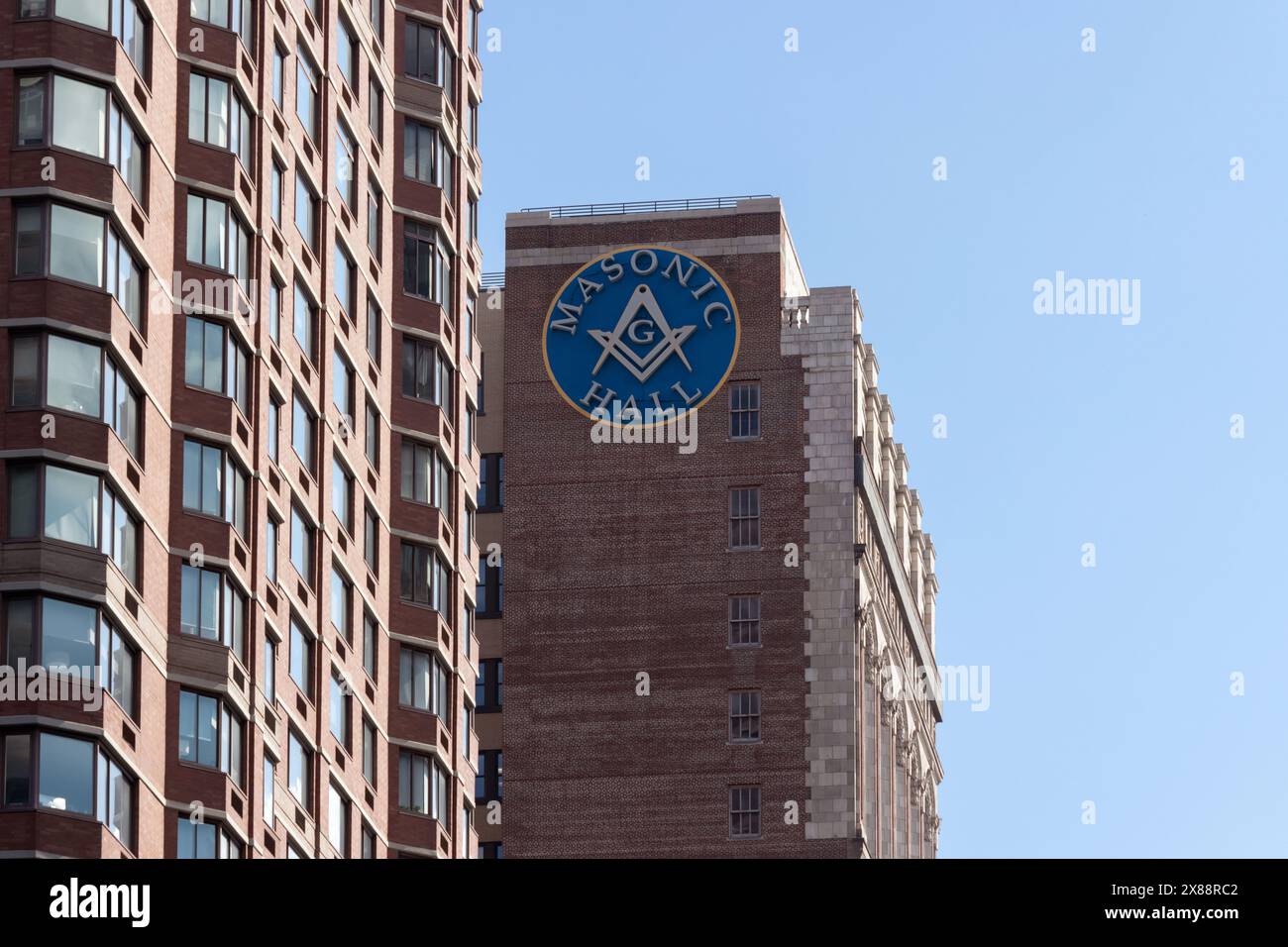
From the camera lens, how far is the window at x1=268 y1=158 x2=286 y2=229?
7044 cm

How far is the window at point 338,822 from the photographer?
Answer: 71750mm

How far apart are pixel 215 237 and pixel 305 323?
818cm

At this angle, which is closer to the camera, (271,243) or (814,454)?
(271,243)

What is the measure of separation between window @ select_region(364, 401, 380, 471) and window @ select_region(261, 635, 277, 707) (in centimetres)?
1295

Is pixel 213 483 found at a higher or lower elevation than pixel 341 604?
higher

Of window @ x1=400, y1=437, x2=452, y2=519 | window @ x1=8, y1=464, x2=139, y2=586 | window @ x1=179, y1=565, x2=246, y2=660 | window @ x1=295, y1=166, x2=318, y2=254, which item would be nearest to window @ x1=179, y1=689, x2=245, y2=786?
window @ x1=179, y1=565, x2=246, y2=660

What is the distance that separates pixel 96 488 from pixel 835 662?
68.5 metres

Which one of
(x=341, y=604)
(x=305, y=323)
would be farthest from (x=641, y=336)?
(x=305, y=323)

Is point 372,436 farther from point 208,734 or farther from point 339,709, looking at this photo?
point 208,734

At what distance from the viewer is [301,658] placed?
70.4 metres

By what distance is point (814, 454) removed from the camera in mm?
125812
